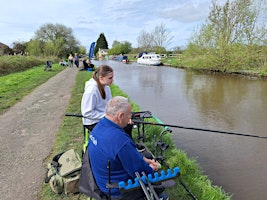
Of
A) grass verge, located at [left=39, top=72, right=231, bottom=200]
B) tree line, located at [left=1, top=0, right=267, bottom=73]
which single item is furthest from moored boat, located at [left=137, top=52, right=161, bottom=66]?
grass verge, located at [left=39, top=72, right=231, bottom=200]

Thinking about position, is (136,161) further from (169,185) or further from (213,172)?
(213,172)

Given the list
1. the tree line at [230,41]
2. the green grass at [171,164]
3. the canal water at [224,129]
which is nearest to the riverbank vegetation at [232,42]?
the tree line at [230,41]

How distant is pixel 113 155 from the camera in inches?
80.0

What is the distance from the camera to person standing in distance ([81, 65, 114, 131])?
3.41 meters

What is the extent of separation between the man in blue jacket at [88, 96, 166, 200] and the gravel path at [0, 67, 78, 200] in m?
1.57

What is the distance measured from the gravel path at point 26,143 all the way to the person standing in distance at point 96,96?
1.21 m

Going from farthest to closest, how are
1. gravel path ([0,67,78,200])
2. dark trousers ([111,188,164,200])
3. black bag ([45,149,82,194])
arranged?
gravel path ([0,67,78,200]), black bag ([45,149,82,194]), dark trousers ([111,188,164,200])

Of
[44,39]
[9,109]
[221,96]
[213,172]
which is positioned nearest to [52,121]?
[9,109]

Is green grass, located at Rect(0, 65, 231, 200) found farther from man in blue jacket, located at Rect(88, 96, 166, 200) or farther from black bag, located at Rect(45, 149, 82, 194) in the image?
man in blue jacket, located at Rect(88, 96, 166, 200)

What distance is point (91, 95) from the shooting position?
3.39 meters

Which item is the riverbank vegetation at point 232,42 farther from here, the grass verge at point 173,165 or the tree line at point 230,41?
the grass verge at point 173,165

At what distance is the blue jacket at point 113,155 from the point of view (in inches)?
80.0

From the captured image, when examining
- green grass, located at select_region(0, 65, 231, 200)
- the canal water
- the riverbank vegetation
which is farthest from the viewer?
the riverbank vegetation

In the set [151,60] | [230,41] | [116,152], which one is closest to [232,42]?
[230,41]
